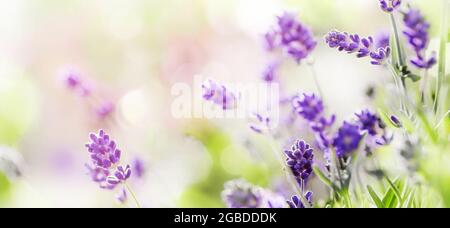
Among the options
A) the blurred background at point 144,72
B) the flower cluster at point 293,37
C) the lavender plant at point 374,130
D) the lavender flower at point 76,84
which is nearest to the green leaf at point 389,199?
the lavender plant at point 374,130

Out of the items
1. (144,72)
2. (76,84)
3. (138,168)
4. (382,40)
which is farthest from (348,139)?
(144,72)

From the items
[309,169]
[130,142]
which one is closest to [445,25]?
[309,169]

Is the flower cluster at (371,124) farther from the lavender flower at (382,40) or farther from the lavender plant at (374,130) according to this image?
the lavender flower at (382,40)

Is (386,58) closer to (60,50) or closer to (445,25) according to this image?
(445,25)
